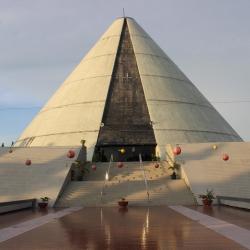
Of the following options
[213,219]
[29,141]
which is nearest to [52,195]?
[213,219]

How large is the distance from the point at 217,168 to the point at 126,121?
12.3 meters

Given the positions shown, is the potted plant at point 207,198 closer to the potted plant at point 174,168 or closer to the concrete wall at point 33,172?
the potted plant at point 174,168

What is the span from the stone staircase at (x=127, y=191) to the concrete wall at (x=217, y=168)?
2.85 feet

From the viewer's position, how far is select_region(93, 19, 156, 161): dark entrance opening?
35062 mm

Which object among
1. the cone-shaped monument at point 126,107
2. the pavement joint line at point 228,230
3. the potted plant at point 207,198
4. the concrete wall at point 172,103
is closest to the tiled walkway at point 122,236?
the pavement joint line at point 228,230

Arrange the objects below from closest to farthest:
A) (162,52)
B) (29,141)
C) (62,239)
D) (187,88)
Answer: (62,239), (29,141), (187,88), (162,52)

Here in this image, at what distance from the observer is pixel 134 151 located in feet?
118

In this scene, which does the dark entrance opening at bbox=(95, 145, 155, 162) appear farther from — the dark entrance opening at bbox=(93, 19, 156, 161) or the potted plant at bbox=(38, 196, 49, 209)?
the potted plant at bbox=(38, 196, 49, 209)

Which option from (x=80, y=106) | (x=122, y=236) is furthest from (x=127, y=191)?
(x=80, y=106)

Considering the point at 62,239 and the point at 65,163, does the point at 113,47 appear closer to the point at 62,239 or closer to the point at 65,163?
the point at 65,163

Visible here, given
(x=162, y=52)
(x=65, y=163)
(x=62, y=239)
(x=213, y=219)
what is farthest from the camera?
(x=162, y=52)

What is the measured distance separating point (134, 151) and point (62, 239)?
83.1 feet

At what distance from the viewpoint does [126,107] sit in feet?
126

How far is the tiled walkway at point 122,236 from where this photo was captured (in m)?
9.55
